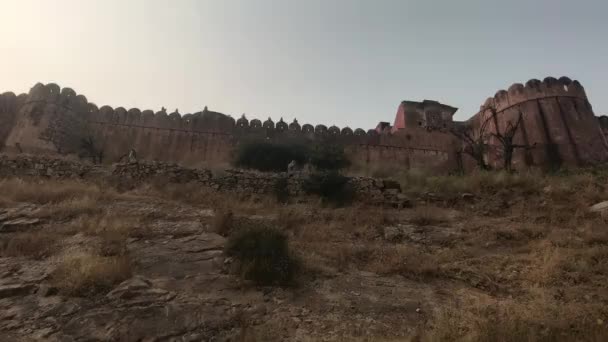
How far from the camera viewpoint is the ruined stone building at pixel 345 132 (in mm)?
16359

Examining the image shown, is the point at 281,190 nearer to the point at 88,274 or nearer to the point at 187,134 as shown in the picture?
the point at 88,274

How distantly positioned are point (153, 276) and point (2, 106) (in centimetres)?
1484

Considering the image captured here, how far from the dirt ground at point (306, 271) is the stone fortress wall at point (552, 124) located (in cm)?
759

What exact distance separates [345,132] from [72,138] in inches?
461

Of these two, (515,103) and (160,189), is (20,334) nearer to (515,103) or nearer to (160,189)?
(160,189)

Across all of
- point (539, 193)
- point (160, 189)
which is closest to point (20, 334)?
point (160, 189)

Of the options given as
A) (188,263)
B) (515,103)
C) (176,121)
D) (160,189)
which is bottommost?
(188,263)

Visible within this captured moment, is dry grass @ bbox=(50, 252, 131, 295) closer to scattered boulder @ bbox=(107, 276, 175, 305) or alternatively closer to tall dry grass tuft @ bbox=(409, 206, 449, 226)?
scattered boulder @ bbox=(107, 276, 175, 305)

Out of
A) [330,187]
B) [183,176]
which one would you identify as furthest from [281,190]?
[183,176]

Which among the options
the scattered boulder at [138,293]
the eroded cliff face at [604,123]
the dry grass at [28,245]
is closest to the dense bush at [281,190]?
the dry grass at [28,245]

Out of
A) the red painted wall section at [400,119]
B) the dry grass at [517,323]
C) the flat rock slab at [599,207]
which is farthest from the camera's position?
the red painted wall section at [400,119]

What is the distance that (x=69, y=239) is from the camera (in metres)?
7.48

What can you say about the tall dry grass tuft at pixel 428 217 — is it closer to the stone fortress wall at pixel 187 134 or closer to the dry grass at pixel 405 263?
the dry grass at pixel 405 263

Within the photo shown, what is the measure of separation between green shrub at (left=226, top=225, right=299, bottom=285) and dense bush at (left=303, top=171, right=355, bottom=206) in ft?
13.8
